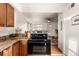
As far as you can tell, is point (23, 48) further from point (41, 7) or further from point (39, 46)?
point (41, 7)

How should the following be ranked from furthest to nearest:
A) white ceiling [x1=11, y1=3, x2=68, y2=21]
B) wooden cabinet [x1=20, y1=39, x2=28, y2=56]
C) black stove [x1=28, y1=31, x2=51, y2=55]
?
black stove [x1=28, y1=31, x2=51, y2=55]
wooden cabinet [x1=20, y1=39, x2=28, y2=56]
white ceiling [x1=11, y1=3, x2=68, y2=21]

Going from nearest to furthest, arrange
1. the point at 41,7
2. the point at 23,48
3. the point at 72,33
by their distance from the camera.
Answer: the point at 72,33
the point at 23,48
the point at 41,7

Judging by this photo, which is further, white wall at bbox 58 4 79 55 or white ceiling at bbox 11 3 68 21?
white ceiling at bbox 11 3 68 21

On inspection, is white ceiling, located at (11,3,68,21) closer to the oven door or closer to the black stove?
the black stove

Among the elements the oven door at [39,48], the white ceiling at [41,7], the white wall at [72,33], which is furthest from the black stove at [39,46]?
the white ceiling at [41,7]

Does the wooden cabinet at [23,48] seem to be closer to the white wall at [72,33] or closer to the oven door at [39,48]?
the oven door at [39,48]

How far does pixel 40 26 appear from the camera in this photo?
7734mm

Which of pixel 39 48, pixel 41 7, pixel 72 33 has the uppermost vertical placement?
pixel 41 7

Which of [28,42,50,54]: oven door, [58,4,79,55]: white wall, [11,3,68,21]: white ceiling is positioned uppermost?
[11,3,68,21]: white ceiling

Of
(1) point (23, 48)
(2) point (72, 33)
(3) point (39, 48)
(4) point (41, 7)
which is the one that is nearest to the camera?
(2) point (72, 33)

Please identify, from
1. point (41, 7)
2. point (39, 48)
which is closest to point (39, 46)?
point (39, 48)

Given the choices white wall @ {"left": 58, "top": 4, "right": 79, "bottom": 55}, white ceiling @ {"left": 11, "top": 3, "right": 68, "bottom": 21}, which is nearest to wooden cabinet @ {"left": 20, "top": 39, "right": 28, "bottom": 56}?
white ceiling @ {"left": 11, "top": 3, "right": 68, "bottom": 21}

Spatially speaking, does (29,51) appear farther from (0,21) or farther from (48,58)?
(48,58)

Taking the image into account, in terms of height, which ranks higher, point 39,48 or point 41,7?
point 41,7
